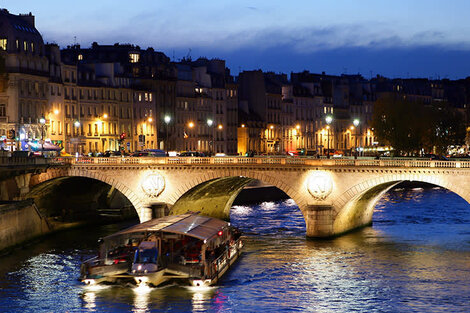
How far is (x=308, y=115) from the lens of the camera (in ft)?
582

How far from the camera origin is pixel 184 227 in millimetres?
66688

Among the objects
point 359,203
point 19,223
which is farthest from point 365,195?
point 19,223

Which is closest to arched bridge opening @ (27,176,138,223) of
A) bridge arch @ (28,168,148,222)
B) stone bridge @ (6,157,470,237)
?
bridge arch @ (28,168,148,222)

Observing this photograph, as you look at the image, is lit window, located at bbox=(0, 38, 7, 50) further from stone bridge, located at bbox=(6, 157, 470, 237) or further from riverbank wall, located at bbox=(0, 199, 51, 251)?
riverbank wall, located at bbox=(0, 199, 51, 251)

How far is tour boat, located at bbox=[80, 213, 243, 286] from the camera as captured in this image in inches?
2393

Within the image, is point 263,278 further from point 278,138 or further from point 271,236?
point 278,138

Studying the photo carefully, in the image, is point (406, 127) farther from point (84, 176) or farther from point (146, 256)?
point (146, 256)

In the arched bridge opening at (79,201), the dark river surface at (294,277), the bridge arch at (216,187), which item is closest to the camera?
the dark river surface at (294,277)

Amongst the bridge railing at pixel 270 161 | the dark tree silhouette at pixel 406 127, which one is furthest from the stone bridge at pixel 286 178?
the dark tree silhouette at pixel 406 127

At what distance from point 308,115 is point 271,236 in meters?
97.8

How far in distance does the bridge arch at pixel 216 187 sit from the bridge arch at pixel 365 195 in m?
2.97

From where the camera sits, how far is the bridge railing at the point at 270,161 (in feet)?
241

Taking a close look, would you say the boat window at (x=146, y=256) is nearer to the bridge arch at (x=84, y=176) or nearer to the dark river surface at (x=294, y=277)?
the dark river surface at (x=294, y=277)

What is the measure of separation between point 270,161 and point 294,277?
18573 millimetres
